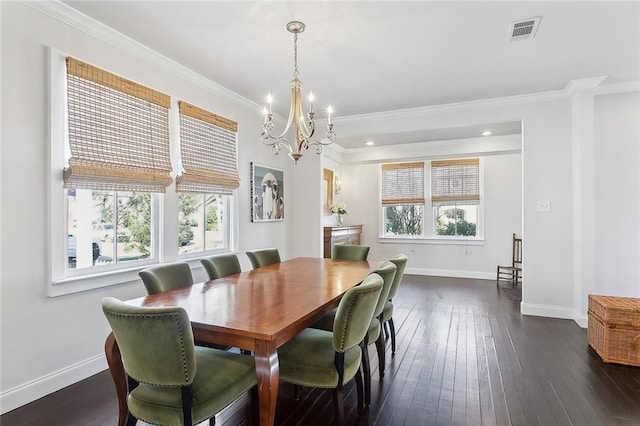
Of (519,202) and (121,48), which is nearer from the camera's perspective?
(121,48)

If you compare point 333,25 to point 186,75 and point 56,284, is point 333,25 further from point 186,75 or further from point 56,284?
point 56,284

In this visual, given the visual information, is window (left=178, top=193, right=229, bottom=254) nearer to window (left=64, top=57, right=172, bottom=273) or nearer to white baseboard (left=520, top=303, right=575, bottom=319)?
window (left=64, top=57, right=172, bottom=273)

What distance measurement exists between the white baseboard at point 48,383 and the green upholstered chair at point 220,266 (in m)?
1.07

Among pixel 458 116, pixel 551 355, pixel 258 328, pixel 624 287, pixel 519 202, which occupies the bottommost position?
pixel 551 355

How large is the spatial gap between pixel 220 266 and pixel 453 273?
515cm

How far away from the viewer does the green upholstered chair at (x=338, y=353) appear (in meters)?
1.77

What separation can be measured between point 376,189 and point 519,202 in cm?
268

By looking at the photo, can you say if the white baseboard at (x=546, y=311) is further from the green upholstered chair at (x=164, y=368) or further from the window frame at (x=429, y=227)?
the green upholstered chair at (x=164, y=368)

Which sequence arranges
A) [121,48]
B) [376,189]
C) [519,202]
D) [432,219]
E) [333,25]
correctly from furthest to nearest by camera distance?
[376,189] < [432,219] < [519,202] < [121,48] < [333,25]

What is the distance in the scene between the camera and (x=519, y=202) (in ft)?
20.3

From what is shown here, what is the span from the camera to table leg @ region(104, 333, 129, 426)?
1757 millimetres

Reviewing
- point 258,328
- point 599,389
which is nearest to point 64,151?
point 258,328

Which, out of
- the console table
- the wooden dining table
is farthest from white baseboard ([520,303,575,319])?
the console table

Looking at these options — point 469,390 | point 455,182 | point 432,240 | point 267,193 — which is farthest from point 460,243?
point 469,390
